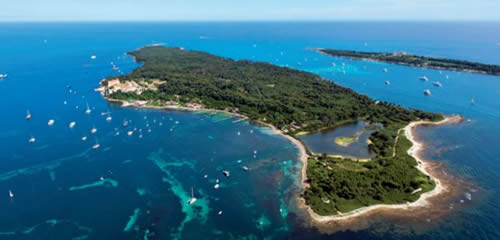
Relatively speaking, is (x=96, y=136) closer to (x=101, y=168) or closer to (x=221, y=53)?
(x=101, y=168)

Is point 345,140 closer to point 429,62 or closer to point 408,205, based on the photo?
point 408,205

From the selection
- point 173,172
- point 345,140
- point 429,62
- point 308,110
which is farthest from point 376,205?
point 429,62

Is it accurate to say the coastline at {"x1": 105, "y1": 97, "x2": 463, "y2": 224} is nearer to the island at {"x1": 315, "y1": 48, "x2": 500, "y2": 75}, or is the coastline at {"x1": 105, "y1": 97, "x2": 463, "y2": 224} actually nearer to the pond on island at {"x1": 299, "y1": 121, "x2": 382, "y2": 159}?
the pond on island at {"x1": 299, "y1": 121, "x2": 382, "y2": 159}

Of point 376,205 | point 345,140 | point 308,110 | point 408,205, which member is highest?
point 308,110

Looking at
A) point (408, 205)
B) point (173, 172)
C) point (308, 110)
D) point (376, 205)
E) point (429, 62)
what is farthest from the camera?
point (429, 62)

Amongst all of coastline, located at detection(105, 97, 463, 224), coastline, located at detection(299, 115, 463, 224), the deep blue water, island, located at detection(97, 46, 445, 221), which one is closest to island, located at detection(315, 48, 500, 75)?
the deep blue water

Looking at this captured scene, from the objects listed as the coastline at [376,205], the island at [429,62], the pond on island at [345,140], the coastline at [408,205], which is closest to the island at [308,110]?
the coastline at [376,205]

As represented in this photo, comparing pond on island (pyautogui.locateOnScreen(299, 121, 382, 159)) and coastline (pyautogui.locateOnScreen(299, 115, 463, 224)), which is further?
pond on island (pyautogui.locateOnScreen(299, 121, 382, 159))

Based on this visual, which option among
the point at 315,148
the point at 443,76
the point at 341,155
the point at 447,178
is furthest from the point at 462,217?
the point at 443,76
